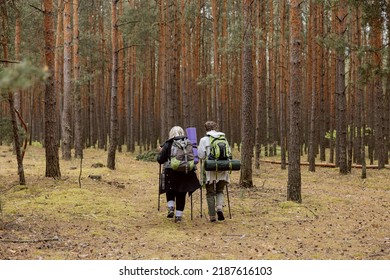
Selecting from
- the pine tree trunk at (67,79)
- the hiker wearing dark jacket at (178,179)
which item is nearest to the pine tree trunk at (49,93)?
the hiker wearing dark jacket at (178,179)

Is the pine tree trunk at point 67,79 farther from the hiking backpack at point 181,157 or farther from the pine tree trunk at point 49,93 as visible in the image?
the hiking backpack at point 181,157

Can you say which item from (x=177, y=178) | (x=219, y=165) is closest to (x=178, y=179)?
(x=177, y=178)

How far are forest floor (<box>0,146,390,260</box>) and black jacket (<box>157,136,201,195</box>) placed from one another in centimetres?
73

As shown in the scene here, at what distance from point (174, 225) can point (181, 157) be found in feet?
4.31

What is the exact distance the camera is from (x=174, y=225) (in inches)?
345

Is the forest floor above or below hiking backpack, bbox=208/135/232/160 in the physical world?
below

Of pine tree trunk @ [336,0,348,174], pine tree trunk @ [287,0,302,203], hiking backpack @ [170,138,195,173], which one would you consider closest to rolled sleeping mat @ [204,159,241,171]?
hiking backpack @ [170,138,195,173]

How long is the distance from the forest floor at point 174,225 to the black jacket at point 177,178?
2.39 feet

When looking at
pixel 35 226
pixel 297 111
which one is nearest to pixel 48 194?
pixel 35 226

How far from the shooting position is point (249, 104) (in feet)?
42.0

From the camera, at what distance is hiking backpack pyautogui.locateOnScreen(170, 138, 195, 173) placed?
8.54 m

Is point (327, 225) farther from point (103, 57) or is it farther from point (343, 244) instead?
point (103, 57)

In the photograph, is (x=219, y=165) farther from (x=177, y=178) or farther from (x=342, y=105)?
(x=342, y=105)

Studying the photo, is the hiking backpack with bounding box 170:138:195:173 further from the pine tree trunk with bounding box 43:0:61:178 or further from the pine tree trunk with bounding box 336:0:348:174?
the pine tree trunk with bounding box 336:0:348:174
